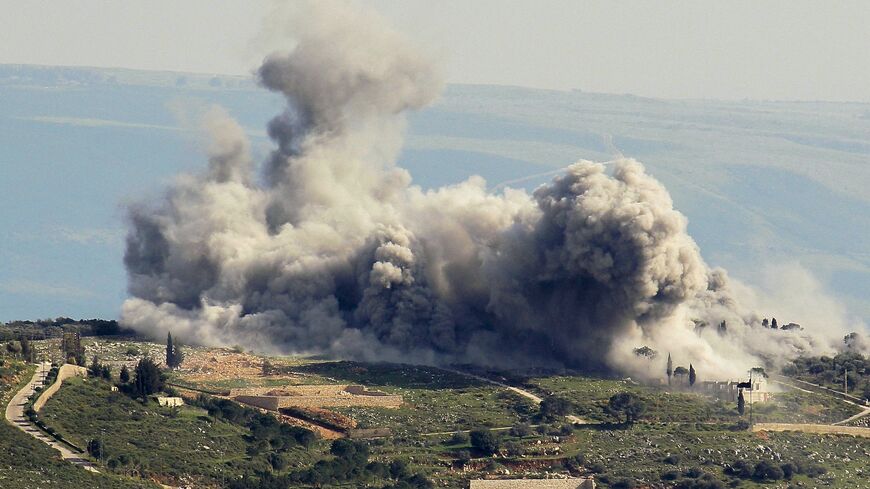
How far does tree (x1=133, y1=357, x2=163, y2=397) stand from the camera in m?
98.0

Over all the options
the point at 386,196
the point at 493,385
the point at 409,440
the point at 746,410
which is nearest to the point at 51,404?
the point at 409,440

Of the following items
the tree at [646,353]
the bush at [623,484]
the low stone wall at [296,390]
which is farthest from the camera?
the tree at [646,353]

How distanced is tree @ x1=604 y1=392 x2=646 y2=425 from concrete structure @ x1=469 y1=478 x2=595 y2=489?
12.2 meters

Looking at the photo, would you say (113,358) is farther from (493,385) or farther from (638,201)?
(638,201)

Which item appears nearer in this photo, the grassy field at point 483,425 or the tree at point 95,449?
the tree at point 95,449

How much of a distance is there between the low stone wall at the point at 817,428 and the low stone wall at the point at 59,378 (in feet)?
109

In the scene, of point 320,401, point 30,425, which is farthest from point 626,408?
point 30,425

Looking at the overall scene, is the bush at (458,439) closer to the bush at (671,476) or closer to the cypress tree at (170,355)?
the bush at (671,476)

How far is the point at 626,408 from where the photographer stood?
10419 centimetres

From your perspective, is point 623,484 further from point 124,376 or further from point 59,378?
point 59,378

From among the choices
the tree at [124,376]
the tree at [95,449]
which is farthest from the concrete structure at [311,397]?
the tree at [95,449]

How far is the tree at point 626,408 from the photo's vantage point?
103812 millimetres

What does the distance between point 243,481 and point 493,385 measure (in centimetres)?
2900

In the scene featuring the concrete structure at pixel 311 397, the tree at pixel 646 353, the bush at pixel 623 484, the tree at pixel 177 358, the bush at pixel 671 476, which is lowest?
the bush at pixel 623 484
